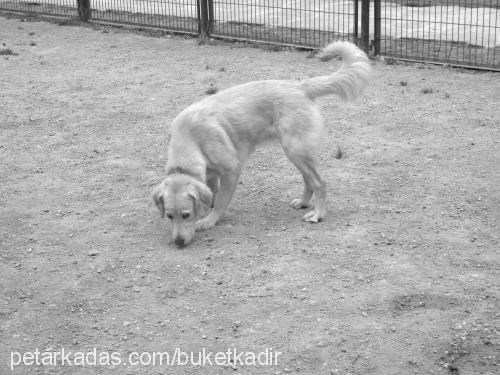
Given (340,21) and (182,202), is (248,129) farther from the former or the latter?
(340,21)

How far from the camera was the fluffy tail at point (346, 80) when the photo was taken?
624 centimetres

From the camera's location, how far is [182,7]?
13.5 m

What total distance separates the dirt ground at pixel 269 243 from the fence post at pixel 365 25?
1037 mm

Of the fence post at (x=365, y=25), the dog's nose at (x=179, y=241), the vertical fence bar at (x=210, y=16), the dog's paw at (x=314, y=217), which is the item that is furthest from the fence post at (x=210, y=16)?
the dog's nose at (x=179, y=241)

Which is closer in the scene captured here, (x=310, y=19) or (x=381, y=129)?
(x=381, y=129)

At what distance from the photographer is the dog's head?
5730 mm

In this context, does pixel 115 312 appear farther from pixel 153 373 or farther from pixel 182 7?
pixel 182 7

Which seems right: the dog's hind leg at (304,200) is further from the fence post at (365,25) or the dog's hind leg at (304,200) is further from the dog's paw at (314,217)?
the fence post at (365,25)

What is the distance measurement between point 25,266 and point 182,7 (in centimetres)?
868

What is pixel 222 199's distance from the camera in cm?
621

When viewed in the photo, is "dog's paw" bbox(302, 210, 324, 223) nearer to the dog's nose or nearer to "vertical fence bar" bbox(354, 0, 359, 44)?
the dog's nose

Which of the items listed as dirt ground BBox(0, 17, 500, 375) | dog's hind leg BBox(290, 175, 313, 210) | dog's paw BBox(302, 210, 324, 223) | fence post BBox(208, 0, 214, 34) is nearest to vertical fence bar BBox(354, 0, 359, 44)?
dirt ground BBox(0, 17, 500, 375)

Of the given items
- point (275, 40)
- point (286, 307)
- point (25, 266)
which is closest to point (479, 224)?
point (286, 307)

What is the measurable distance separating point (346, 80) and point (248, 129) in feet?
2.92
